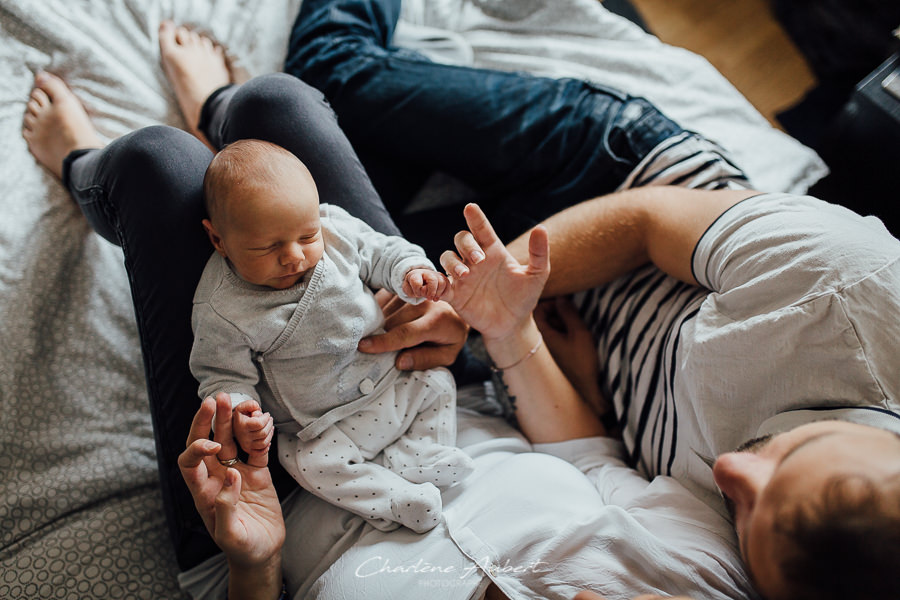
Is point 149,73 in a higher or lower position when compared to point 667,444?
higher

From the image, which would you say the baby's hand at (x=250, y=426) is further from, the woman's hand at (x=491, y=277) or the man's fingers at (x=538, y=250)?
the man's fingers at (x=538, y=250)

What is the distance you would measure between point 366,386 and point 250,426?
21cm

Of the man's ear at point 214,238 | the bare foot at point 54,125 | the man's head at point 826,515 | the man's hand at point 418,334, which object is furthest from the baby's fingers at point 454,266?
the bare foot at point 54,125

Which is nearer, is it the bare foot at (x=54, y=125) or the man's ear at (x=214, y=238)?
the man's ear at (x=214, y=238)

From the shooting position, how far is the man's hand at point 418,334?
100 cm

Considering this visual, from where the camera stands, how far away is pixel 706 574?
2.52 feet

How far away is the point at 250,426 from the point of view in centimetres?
81

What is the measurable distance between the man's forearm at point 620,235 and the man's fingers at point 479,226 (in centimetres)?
18

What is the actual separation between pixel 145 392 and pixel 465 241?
2.31 ft

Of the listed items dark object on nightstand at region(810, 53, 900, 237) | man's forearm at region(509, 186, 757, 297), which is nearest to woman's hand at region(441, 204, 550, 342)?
man's forearm at region(509, 186, 757, 297)

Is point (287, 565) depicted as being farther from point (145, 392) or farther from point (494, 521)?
point (145, 392)

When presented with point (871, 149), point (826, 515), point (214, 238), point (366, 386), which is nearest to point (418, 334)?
point (366, 386)

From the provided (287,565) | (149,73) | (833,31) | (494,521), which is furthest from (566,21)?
(287,565)

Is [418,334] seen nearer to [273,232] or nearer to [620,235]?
[273,232]
